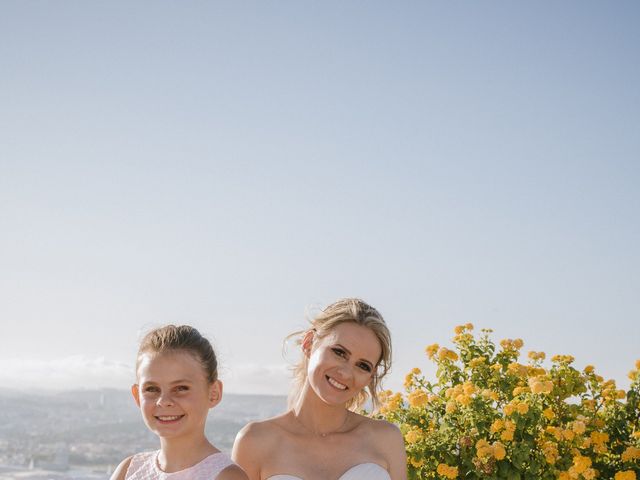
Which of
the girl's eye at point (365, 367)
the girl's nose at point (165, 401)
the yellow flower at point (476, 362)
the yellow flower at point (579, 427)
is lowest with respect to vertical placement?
the girl's nose at point (165, 401)

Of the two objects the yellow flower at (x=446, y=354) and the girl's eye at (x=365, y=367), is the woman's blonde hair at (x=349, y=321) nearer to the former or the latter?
the girl's eye at (x=365, y=367)

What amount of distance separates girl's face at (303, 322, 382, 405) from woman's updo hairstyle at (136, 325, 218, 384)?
0.79 m

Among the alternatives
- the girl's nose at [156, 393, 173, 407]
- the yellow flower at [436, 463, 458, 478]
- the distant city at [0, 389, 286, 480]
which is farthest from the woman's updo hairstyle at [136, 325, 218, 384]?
the distant city at [0, 389, 286, 480]

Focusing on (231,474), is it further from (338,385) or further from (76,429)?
(76,429)

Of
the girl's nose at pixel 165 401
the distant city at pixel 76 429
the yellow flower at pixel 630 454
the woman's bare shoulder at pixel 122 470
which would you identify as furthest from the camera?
the distant city at pixel 76 429

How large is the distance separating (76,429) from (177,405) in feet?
38.6

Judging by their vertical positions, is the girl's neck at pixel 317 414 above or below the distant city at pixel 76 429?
below

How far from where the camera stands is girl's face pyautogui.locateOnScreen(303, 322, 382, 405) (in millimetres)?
3584

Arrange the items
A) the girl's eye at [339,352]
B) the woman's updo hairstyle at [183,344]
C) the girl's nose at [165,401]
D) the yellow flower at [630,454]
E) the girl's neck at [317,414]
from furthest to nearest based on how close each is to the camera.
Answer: the yellow flower at [630,454] → the girl's neck at [317,414] → the girl's eye at [339,352] → the woman's updo hairstyle at [183,344] → the girl's nose at [165,401]

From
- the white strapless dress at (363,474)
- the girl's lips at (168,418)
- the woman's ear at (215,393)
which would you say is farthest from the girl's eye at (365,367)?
the girl's lips at (168,418)

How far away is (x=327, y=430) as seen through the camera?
3.81 m

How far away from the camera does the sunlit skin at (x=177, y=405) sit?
2.77 m

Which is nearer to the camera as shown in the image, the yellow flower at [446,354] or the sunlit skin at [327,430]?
the sunlit skin at [327,430]

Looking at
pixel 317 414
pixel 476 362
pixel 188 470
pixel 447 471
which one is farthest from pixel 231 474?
pixel 476 362
